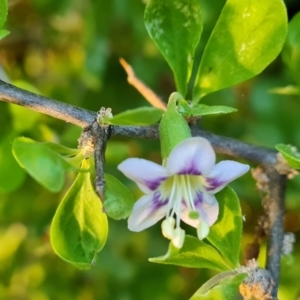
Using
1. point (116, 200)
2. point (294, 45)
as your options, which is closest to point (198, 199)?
point (116, 200)

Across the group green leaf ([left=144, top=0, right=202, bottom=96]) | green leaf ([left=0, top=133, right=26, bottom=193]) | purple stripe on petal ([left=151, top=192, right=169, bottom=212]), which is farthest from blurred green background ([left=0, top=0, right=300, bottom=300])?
purple stripe on petal ([left=151, top=192, right=169, bottom=212])

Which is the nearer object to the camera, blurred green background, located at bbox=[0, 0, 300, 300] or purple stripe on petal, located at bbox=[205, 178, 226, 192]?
purple stripe on petal, located at bbox=[205, 178, 226, 192]

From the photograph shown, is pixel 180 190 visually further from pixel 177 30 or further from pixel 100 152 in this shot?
pixel 177 30

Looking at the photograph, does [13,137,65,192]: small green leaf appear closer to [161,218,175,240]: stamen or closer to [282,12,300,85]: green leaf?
[161,218,175,240]: stamen

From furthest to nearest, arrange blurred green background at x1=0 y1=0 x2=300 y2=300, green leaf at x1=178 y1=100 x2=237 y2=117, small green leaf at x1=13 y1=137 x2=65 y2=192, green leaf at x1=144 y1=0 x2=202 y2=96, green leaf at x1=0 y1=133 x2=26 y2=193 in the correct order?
1. blurred green background at x1=0 y1=0 x2=300 y2=300
2. green leaf at x1=0 y1=133 x2=26 y2=193
3. green leaf at x1=144 y1=0 x2=202 y2=96
4. green leaf at x1=178 y1=100 x2=237 y2=117
5. small green leaf at x1=13 y1=137 x2=65 y2=192

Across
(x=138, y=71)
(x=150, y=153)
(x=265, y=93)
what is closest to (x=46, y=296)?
(x=150, y=153)

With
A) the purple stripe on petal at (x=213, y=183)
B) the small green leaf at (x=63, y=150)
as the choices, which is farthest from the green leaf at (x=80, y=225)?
the purple stripe on petal at (x=213, y=183)

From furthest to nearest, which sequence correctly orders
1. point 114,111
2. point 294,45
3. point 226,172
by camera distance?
point 114,111, point 294,45, point 226,172
